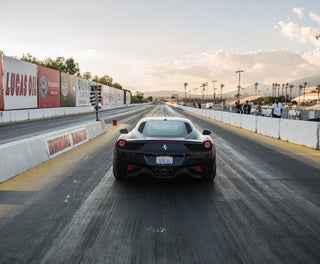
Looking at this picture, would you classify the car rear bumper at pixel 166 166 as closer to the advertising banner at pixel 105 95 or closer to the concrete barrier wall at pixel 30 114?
the concrete barrier wall at pixel 30 114

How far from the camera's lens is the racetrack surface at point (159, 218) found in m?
3.20

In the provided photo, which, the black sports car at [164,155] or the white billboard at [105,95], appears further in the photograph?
the white billboard at [105,95]

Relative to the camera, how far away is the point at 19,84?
95.7ft

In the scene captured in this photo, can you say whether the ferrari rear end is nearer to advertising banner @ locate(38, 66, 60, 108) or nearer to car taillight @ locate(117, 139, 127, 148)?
car taillight @ locate(117, 139, 127, 148)

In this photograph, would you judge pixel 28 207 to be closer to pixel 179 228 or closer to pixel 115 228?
pixel 115 228

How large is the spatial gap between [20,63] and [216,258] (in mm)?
31274

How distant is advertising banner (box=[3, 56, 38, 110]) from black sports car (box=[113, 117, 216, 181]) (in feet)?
78.8

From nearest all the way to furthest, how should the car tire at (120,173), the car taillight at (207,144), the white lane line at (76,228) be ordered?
the white lane line at (76,228) → the car taillight at (207,144) → the car tire at (120,173)

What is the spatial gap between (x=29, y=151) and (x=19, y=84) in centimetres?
2400

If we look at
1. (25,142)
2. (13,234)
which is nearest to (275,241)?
(13,234)

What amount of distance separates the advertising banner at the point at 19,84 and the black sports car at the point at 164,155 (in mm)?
24026

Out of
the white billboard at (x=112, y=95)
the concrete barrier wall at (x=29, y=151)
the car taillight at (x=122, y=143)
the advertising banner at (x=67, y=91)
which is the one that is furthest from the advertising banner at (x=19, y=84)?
the white billboard at (x=112, y=95)

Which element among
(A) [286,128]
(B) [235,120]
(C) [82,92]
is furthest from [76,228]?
(C) [82,92]

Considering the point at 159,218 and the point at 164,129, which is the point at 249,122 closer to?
the point at 164,129
